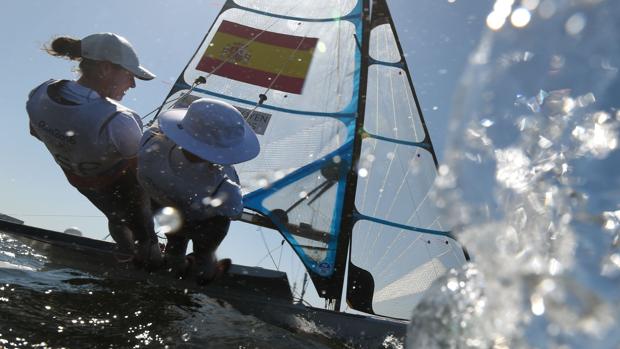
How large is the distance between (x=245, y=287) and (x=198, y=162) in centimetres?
124

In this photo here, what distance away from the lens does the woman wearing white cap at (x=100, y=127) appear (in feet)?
6.33

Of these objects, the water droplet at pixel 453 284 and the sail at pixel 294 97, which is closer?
the water droplet at pixel 453 284

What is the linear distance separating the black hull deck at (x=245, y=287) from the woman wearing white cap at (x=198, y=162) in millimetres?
433

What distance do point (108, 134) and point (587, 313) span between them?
5.57 feet

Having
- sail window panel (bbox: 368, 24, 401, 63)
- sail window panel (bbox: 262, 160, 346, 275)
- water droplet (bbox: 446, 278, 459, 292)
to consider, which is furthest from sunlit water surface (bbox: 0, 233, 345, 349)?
sail window panel (bbox: 368, 24, 401, 63)

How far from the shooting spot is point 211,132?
75.5 inches

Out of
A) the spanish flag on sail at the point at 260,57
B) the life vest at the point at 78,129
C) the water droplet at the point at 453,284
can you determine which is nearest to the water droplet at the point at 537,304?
the water droplet at the point at 453,284

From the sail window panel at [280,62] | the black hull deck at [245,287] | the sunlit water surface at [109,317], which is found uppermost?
the sail window panel at [280,62]

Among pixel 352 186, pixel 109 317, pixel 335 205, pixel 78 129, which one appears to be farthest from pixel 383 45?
pixel 109 317

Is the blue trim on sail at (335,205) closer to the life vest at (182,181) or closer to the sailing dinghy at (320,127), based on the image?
the sailing dinghy at (320,127)

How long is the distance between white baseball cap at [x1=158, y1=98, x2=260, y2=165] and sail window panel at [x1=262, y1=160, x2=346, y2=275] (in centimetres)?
410

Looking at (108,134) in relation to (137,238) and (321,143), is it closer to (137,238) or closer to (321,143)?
(137,238)

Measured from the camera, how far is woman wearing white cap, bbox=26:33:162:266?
1.93 metres

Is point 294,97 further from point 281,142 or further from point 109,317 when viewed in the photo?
point 109,317
